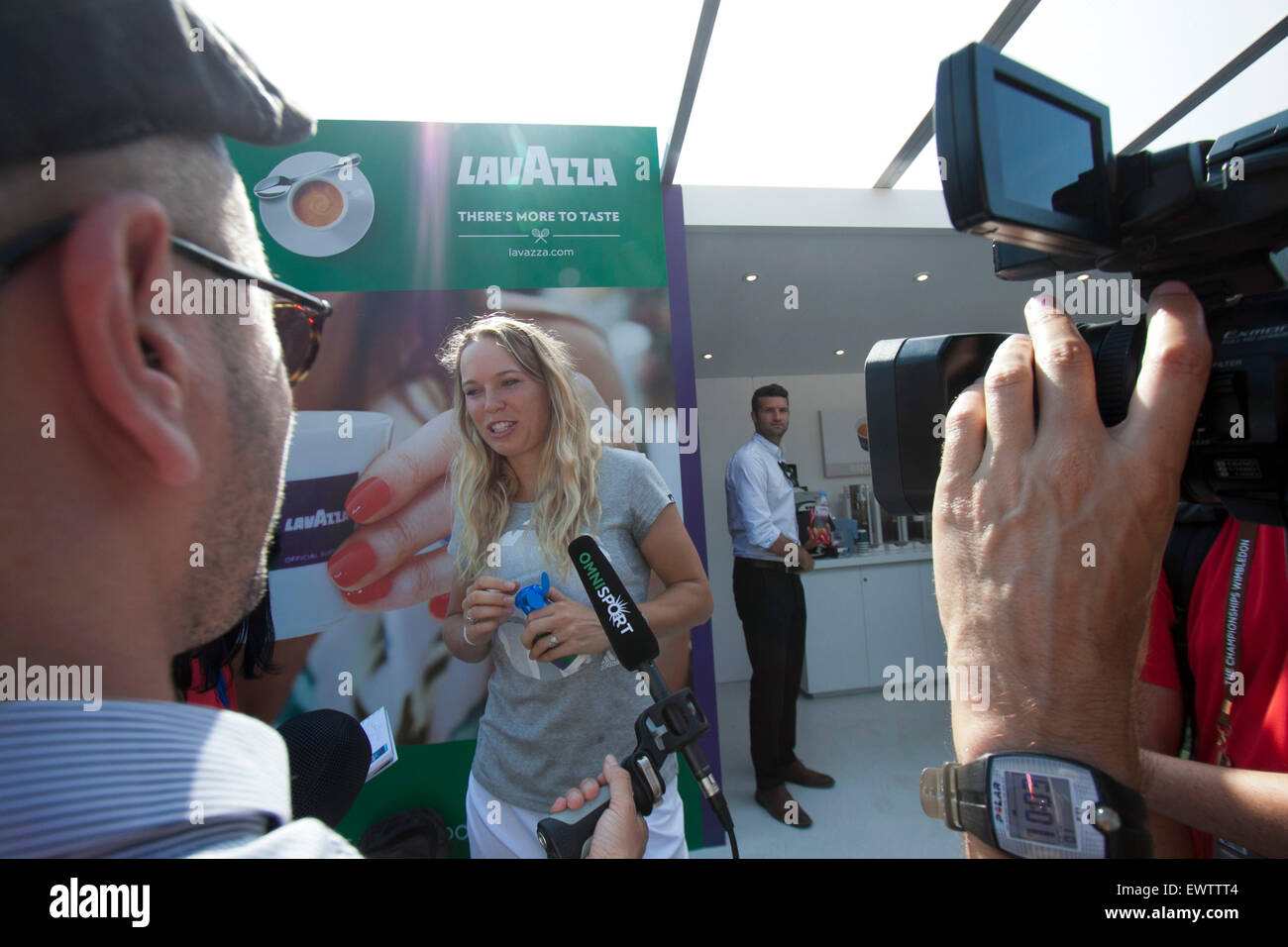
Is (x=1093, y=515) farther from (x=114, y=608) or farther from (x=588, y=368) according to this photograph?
(x=588, y=368)

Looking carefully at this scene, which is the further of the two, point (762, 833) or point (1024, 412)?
point (762, 833)

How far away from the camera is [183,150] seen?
1.44 ft

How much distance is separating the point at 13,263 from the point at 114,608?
0.21 meters

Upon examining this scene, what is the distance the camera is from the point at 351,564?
2.02m

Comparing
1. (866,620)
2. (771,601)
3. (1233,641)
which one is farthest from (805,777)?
(1233,641)

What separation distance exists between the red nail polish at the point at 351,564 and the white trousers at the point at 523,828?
2.77ft

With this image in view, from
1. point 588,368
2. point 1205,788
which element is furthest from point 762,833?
point 1205,788

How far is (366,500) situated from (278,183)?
1.07 meters

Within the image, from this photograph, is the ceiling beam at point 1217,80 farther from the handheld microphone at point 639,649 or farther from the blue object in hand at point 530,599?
the blue object in hand at point 530,599

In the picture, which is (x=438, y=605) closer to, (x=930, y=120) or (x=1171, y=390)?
A: (x=1171, y=390)

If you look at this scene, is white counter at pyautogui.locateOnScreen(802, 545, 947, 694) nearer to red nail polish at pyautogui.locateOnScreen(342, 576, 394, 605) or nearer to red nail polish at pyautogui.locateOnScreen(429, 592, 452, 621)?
red nail polish at pyautogui.locateOnScreen(429, 592, 452, 621)

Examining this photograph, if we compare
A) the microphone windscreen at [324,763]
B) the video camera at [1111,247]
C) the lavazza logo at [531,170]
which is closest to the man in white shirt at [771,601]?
the lavazza logo at [531,170]

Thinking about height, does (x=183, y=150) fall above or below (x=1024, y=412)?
above

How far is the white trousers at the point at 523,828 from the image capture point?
1.39m
